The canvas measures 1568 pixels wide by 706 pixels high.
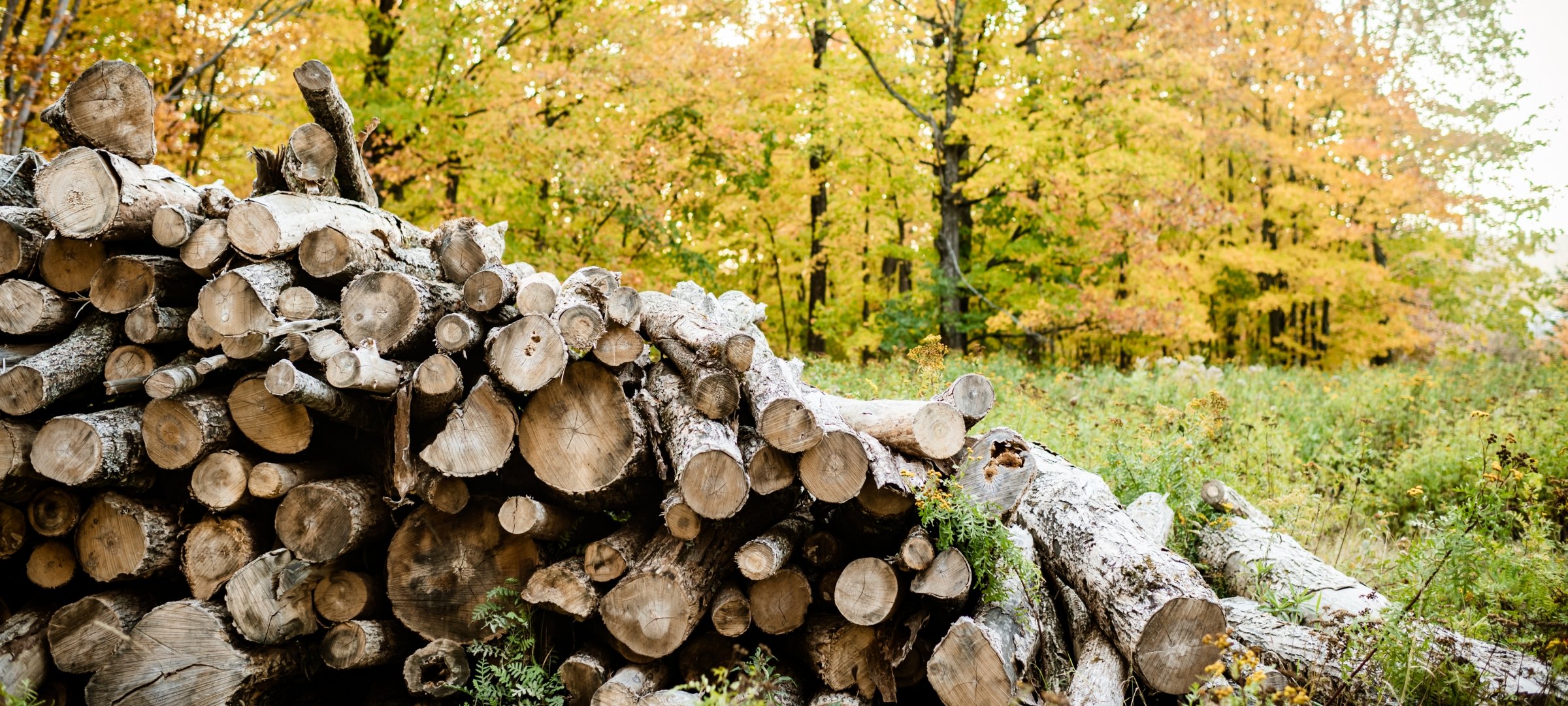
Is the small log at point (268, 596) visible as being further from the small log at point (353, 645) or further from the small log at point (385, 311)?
the small log at point (385, 311)

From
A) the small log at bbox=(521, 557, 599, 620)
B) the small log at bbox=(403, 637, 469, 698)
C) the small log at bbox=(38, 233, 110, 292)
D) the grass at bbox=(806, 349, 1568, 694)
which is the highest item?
the small log at bbox=(38, 233, 110, 292)

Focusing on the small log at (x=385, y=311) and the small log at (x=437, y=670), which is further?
the small log at (x=385, y=311)

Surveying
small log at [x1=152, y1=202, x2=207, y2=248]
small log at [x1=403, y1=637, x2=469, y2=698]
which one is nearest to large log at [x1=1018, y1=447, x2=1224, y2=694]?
small log at [x1=403, y1=637, x2=469, y2=698]

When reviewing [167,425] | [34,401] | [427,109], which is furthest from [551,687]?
[427,109]

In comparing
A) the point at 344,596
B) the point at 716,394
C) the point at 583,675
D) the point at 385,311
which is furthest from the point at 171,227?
the point at 583,675

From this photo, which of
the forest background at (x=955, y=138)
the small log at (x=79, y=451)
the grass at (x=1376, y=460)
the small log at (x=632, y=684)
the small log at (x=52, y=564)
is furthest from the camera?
the forest background at (x=955, y=138)

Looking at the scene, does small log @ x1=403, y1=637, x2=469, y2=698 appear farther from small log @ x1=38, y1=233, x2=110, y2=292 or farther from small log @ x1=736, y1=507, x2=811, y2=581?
small log @ x1=38, y1=233, x2=110, y2=292

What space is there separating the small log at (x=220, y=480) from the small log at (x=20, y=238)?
1.33 metres

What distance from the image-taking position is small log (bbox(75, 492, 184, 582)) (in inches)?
133

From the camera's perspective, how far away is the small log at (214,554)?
11.2 ft

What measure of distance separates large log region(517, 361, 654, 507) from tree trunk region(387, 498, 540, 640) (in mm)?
392

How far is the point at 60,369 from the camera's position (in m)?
3.40

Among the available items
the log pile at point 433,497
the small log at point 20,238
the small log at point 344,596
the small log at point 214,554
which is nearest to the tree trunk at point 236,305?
the log pile at point 433,497

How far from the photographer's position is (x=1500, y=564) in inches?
157
